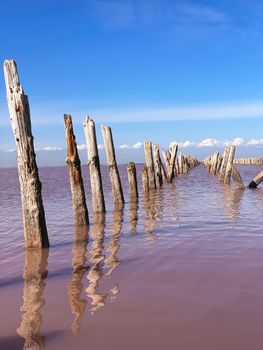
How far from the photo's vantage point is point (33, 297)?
387cm

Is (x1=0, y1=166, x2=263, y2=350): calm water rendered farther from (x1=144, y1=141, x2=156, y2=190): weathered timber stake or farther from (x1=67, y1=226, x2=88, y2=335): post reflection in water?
(x1=144, y1=141, x2=156, y2=190): weathered timber stake

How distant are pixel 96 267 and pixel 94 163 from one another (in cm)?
573

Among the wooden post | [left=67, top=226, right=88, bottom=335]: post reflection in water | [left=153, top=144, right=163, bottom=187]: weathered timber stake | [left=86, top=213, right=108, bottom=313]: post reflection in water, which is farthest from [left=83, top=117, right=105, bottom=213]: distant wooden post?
[left=153, top=144, right=163, bottom=187]: weathered timber stake

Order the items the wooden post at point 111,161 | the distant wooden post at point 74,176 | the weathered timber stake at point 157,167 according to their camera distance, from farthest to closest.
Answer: the weathered timber stake at point 157,167
the wooden post at point 111,161
the distant wooden post at point 74,176

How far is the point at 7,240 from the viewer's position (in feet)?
23.3

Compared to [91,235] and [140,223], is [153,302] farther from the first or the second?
[140,223]

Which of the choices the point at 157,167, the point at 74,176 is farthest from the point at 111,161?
the point at 157,167

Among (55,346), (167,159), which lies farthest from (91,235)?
(167,159)

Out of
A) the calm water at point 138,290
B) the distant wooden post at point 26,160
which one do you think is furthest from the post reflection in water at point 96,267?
the distant wooden post at point 26,160

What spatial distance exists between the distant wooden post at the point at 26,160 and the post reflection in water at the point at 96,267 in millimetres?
857

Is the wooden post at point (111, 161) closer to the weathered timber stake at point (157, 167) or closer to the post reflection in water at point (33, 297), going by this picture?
the post reflection in water at point (33, 297)

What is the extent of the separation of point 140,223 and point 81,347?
5.85 m

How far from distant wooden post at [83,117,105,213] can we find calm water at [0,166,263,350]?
9.62 feet

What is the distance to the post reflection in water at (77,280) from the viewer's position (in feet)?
10.9
